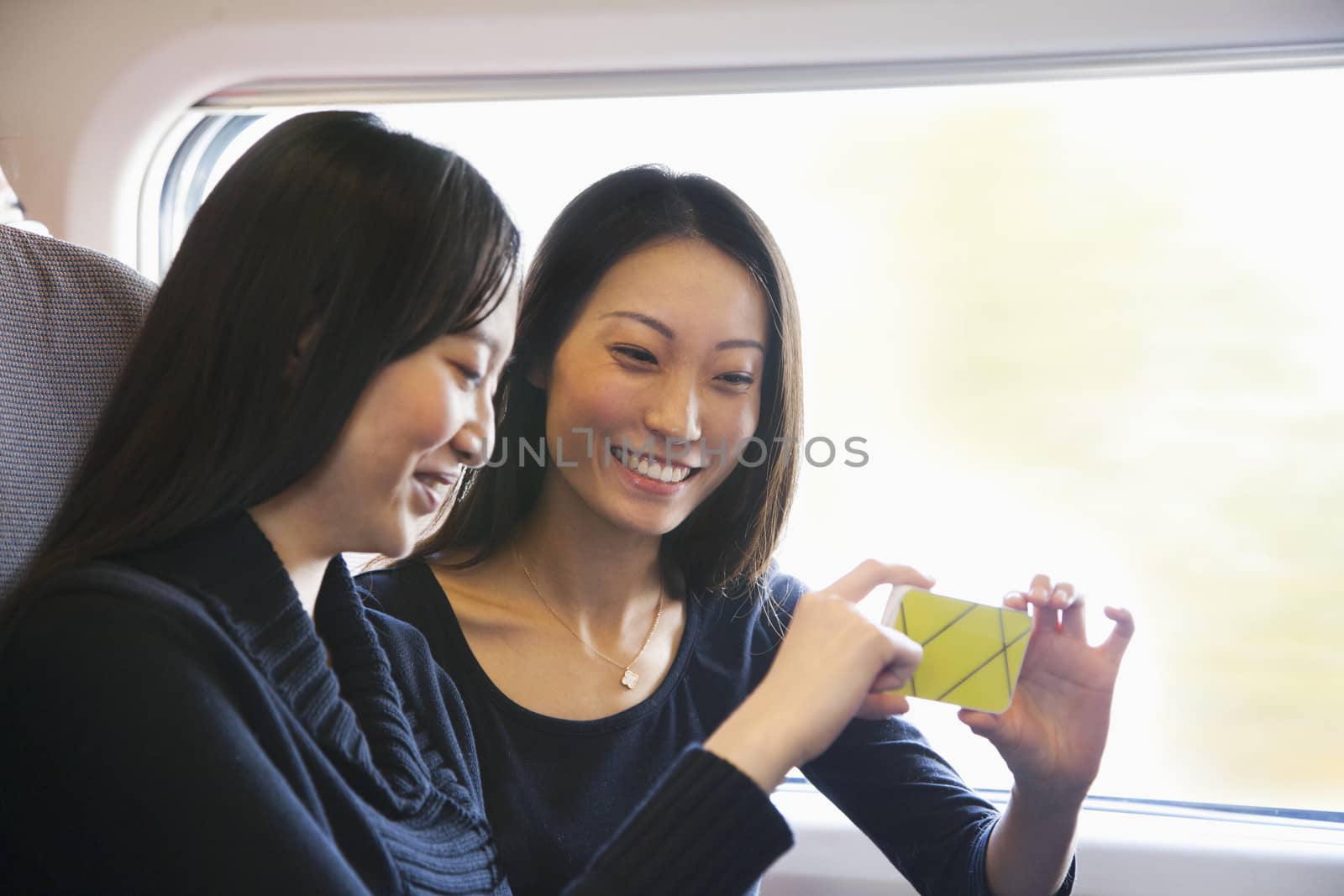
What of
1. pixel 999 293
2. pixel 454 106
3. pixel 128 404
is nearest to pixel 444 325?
pixel 128 404

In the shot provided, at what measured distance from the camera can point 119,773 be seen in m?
0.67

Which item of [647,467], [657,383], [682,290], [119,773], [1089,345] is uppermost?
[1089,345]

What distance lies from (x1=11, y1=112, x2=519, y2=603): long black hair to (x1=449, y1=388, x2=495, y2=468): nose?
0.33 ft

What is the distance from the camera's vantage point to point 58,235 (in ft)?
5.22

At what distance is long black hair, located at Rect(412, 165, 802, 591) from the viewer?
131cm

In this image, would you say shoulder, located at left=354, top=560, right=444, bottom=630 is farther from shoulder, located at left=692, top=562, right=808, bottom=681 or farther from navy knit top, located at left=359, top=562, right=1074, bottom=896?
shoulder, located at left=692, top=562, right=808, bottom=681

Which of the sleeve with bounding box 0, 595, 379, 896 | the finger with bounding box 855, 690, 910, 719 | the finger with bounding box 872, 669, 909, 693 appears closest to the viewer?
the sleeve with bounding box 0, 595, 379, 896

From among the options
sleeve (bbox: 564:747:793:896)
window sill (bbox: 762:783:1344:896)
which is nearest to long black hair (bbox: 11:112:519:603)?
sleeve (bbox: 564:747:793:896)

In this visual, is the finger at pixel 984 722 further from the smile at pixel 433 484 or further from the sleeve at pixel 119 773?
the sleeve at pixel 119 773

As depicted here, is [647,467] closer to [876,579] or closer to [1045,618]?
[876,579]

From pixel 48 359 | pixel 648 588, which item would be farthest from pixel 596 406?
pixel 48 359

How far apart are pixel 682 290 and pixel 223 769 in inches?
30.3

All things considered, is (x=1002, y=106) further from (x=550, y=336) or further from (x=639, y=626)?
(x=639, y=626)

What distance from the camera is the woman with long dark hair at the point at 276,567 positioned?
68 centimetres
